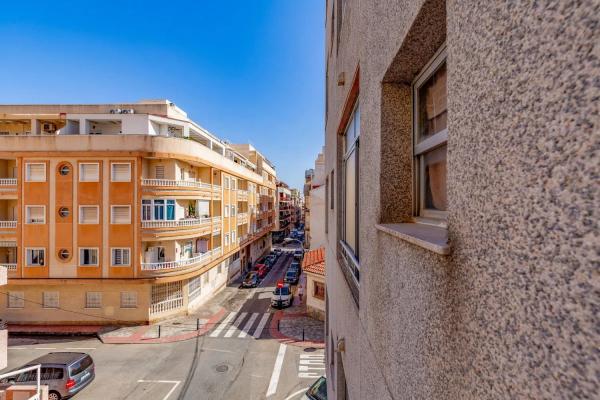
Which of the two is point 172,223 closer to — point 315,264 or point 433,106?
point 315,264

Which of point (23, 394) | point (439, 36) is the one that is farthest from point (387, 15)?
point (23, 394)

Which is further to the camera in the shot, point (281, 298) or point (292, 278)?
point (292, 278)

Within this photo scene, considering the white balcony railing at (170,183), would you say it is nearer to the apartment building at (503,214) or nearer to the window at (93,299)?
the window at (93,299)

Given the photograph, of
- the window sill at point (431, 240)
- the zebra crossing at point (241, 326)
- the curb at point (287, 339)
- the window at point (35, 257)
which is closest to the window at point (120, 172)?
the window at point (35, 257)

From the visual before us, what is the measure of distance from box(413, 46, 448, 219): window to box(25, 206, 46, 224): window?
2391cm

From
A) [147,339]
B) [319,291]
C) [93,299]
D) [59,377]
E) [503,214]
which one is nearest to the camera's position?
[503,214]

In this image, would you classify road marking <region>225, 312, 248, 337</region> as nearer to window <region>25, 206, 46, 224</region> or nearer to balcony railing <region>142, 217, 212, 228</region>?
balcony railing <region>142, 217, 212, 228</region>

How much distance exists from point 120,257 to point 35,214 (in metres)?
6.18

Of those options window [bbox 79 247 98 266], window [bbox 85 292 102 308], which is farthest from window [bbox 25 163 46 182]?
window [bbox 85 292 102 308]

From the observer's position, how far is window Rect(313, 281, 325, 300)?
20.1 m

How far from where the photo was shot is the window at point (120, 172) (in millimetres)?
18484

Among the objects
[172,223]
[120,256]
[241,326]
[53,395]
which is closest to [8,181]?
[120,256]

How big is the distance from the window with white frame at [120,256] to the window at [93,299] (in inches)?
98.7

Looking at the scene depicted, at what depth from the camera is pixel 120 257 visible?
18438 mm
